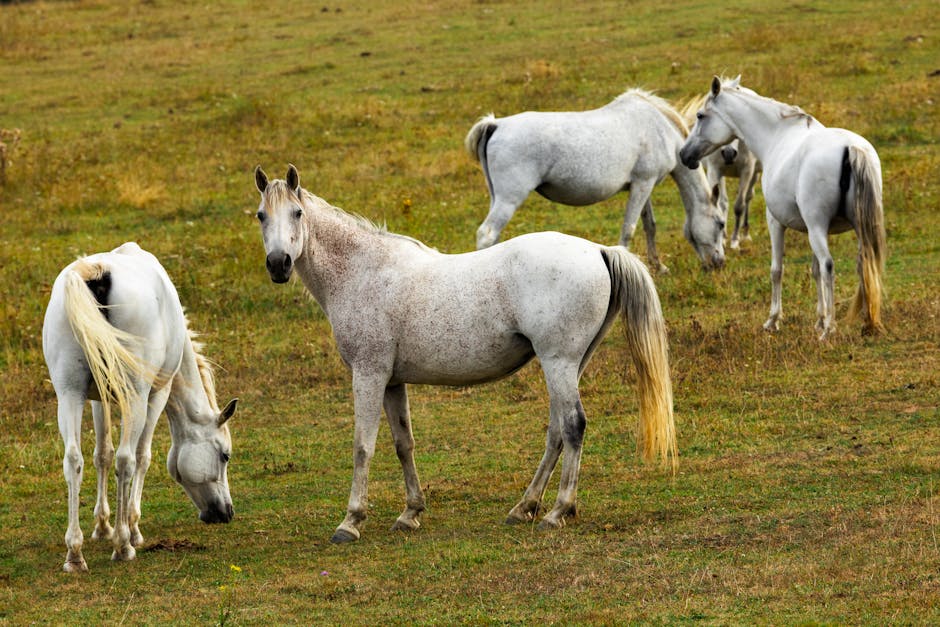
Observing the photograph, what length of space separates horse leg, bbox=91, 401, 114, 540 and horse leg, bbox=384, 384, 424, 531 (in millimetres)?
1769

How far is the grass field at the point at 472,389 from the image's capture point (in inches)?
250

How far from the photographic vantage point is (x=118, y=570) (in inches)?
285

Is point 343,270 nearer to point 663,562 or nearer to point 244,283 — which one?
point 663,562

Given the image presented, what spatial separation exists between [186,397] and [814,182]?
5959mm

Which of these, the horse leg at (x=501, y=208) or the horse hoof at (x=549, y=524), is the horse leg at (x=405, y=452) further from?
the horse leg at (x=501, y=208)

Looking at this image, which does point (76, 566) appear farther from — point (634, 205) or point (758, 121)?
point (634, 205)

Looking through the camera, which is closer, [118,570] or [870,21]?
[118,570]

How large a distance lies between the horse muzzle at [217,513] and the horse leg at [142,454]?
470 millimetres

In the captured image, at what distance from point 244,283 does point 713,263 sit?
5460 millimetres

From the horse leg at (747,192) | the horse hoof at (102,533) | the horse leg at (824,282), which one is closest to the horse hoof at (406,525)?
the horse hoof at (102,533)

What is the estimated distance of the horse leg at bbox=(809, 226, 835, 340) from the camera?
437 inches

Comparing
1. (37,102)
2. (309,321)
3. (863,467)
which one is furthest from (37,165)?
(863,467)

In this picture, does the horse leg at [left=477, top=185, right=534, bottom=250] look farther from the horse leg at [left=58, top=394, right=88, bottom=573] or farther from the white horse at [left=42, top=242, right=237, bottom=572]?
the horse leg at [left=58, top=394, right=88, bottom=573]

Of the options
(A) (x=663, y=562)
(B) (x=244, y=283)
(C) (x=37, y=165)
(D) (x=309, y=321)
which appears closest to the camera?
(A) (x=663, y=562)
